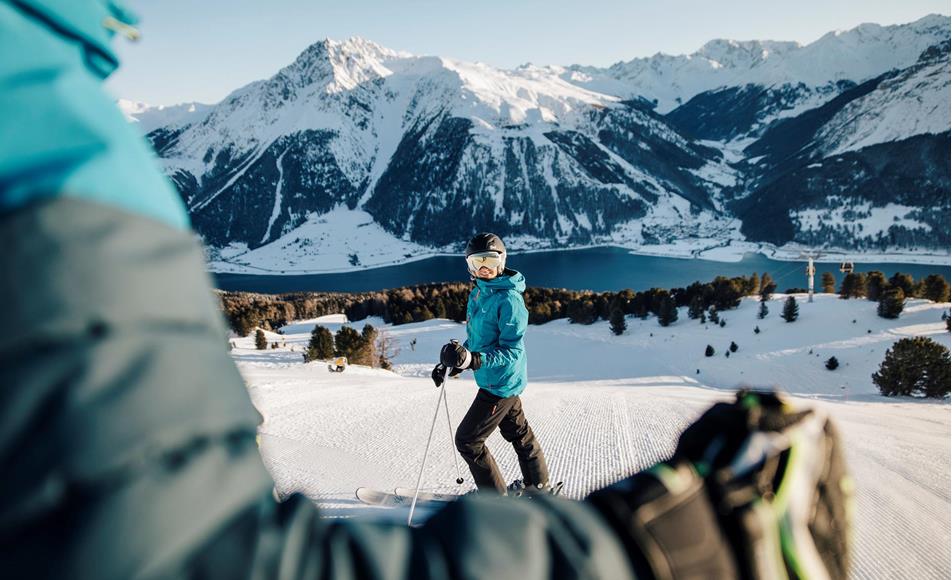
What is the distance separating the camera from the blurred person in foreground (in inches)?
15.8

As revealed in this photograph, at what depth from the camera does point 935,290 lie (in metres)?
30.5

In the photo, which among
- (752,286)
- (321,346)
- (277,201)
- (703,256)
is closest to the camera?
(321,346)

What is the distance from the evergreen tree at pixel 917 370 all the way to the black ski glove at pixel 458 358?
16.7 meters

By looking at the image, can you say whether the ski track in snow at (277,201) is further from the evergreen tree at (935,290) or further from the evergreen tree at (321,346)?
the evergreen tree at (935,290)

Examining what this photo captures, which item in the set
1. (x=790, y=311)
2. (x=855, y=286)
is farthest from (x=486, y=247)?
(x=855, y=286)

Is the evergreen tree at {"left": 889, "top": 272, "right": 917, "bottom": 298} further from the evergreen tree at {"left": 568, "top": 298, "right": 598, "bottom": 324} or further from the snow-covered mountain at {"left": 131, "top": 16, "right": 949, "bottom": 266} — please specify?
the snow-covered mountain at {"left": 131, "top": 16, "right": 949, "bottom": 266}

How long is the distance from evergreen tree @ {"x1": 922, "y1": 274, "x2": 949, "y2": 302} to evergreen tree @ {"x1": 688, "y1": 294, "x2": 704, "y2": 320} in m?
13.1

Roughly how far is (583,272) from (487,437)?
9519cm

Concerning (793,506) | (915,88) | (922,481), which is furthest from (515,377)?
(915,88)

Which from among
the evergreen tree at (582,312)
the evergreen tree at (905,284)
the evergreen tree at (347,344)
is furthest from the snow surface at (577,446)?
the evergreen tree at (905,284)

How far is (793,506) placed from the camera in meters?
0.96

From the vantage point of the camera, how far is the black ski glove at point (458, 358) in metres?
3.14

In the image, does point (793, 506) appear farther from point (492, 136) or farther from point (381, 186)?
point (381, 186)

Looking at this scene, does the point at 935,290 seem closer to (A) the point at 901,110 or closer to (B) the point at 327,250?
(B) the point at 327,250
